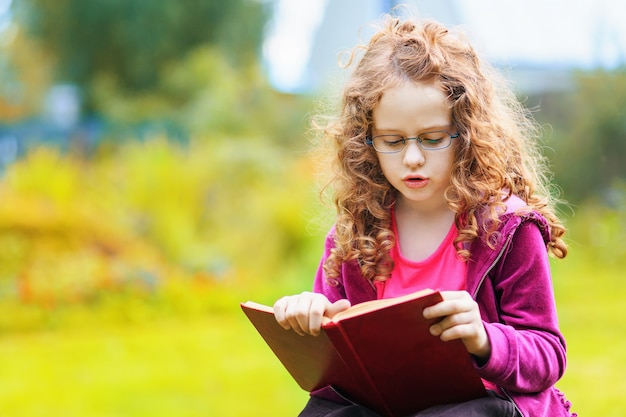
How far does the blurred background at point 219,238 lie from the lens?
463 centimetres

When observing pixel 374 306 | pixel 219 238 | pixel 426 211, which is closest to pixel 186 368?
pixel 219 238

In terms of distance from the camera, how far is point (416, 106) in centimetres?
165

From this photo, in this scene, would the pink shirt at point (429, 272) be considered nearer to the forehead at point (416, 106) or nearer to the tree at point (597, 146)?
the forehead at point (416, 106)

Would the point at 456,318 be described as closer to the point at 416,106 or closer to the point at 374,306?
the point at 374,306

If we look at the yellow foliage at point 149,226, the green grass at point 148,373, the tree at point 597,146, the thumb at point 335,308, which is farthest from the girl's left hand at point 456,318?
the tree at point 597,146

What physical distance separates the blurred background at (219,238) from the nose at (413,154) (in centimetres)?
38

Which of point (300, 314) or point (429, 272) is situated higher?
point (429, 272)

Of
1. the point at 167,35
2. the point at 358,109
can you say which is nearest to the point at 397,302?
the point at 358,109

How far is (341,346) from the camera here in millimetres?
1514

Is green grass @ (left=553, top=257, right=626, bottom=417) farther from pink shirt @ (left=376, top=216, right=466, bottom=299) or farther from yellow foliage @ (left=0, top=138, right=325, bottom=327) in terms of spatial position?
pink shirt @ (left=376, top=216, right=466, bottom=299)

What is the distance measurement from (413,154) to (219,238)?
5.30 meters

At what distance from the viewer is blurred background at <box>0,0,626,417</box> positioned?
463cm

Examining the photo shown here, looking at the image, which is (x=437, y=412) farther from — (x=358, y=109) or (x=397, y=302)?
(x=358, y=109)

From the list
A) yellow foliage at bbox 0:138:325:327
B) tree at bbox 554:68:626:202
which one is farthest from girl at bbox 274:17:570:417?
tree at bbox 554:68:626:202
